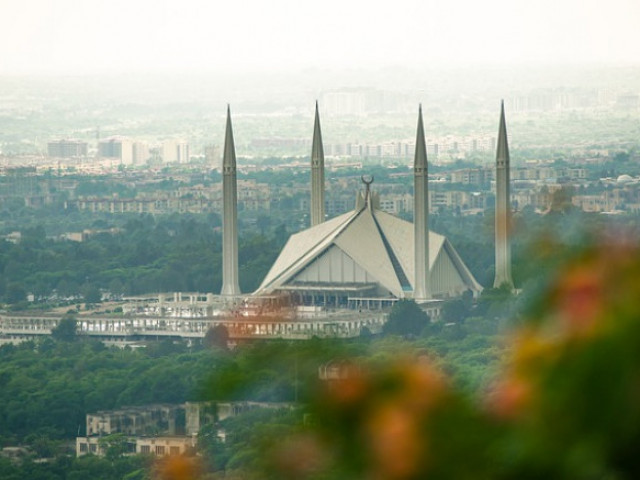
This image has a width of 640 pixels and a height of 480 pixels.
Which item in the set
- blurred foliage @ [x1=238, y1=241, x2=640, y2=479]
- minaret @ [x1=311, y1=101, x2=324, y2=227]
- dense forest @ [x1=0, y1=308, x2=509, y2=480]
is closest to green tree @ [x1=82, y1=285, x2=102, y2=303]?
dense forest @ [x1=0, y1=308, x2=509, y2=480]

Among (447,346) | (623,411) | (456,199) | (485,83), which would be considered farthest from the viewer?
(485,83)

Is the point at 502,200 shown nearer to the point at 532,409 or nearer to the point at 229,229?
the point at 229,229

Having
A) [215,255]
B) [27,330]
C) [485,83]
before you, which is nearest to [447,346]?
[27,330]

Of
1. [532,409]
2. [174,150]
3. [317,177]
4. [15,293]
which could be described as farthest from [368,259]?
[174,150]

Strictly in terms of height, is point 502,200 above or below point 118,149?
below

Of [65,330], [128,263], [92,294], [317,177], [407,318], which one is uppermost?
[317,177]

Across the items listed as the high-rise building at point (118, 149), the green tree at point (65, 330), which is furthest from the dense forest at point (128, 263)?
the high-rise building at point (118, 149)

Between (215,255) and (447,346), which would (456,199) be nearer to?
(215,255)

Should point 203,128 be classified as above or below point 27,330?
above
